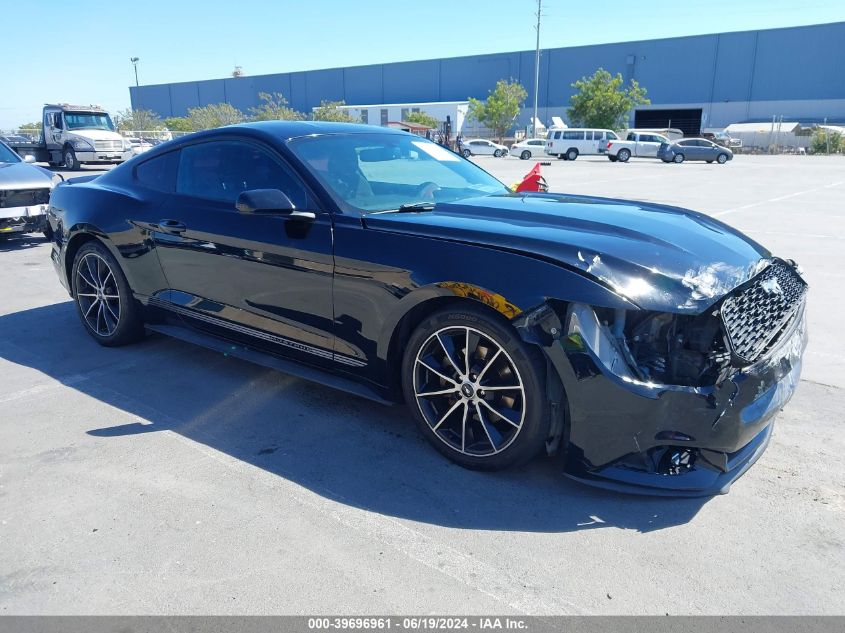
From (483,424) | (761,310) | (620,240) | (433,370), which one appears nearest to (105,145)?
(433,370)

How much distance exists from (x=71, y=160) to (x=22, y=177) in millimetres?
18068

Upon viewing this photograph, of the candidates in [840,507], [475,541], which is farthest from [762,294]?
[475,541]

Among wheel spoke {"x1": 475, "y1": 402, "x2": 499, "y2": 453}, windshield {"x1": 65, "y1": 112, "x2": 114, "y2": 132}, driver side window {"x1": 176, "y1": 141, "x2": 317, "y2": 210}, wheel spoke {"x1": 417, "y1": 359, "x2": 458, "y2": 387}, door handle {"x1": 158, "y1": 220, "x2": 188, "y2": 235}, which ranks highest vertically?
windshield {"x1": 65, "y1": 112, "x2": 114, "y2": 132}

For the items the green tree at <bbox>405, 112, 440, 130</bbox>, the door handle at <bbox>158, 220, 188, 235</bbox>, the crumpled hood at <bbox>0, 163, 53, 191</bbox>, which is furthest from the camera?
the green tree at <bbox>405, 112, 440, 130</bbox>

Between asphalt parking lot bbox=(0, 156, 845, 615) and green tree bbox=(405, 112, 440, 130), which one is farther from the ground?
green tree bbox=(405, 112, 440, 130)

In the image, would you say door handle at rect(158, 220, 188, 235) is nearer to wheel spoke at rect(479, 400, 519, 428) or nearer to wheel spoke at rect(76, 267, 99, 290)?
wheel spoke at rect(76, 267, 99, 290)

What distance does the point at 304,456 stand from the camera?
3289 millimetres

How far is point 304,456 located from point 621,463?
5.09 ft

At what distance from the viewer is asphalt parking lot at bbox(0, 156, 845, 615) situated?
2.30 m

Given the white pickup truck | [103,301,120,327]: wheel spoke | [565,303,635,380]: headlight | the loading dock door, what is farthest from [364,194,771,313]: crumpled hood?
the loading dock door

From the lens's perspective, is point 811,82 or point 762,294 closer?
point 762,294

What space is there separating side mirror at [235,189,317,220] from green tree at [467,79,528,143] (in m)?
62.4

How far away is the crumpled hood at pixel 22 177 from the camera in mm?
8523
